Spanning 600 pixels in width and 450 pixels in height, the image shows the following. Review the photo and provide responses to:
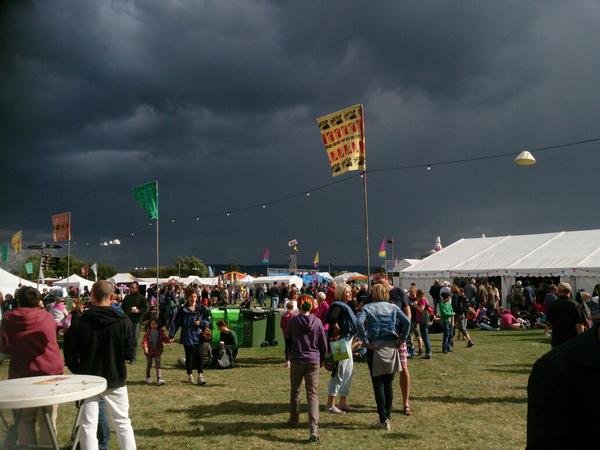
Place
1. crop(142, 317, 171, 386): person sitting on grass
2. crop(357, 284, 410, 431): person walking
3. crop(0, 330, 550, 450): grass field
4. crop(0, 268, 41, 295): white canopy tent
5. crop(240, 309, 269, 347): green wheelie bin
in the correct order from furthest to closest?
crop(0, 268, 41, 295): white canopy tent
crop(240, 309, 269, 347): green wheelie bin
crop(142, 317, 171, 386): person sitting on grass
crop(357, 284, 410, 431): person walking
crop(0, 330, 550, 450): grass field

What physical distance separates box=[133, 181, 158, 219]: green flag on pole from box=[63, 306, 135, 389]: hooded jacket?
1374cm

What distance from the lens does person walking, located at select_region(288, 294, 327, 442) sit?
6.09 meters

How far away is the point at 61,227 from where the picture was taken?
23.9 meters

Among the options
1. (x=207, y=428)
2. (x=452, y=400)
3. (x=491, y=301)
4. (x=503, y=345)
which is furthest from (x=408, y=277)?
(x=207, y=428)

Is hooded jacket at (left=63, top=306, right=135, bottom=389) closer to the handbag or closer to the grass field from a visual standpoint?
the grass field

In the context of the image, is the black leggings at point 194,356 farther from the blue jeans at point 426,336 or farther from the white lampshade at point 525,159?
the white lampshade at point 525,159

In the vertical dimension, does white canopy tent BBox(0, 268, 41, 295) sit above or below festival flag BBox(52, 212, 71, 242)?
below

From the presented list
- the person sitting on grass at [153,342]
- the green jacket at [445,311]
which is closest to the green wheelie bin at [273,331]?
the green jacket at [445,311]

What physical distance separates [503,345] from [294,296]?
660cm

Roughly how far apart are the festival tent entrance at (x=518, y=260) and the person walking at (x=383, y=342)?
16.4 metres

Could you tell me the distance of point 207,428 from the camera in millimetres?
6602

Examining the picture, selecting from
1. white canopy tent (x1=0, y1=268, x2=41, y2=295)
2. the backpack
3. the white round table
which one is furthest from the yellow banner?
white canopy tent (x1=0, y1=268, x2=41, y2=295)

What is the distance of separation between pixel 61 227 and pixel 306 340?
825 inches

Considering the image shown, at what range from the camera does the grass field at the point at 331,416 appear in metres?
6.01
